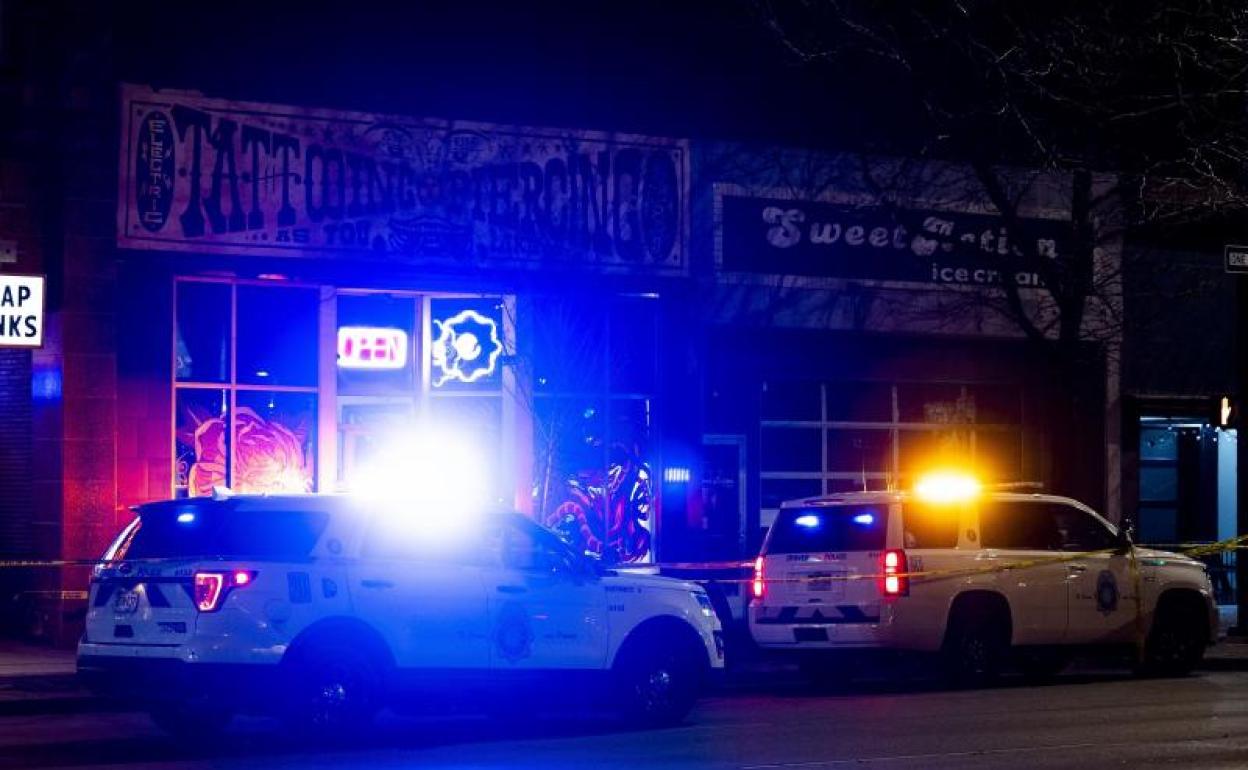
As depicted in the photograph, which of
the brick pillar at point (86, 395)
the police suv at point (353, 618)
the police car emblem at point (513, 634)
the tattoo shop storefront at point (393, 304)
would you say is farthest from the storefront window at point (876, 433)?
the police car emblem at point (513, 634)

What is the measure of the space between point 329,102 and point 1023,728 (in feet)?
40.8

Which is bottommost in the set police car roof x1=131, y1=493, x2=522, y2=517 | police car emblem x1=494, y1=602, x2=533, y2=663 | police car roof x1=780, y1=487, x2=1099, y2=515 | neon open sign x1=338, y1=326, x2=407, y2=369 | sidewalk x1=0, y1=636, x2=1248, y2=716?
sidewalk x1=0, y1=636, x2=1248, y2=716

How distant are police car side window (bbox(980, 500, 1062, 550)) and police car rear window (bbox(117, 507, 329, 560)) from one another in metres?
7.87

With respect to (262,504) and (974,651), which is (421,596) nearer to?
(262,504)

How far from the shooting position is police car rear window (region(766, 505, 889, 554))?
18781 millimetres

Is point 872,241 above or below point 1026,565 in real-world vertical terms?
above

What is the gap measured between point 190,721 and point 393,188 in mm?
10651

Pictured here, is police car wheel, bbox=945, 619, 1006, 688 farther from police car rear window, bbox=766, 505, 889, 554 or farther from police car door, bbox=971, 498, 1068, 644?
police car rear window, bbox=766, 505, 889, 554

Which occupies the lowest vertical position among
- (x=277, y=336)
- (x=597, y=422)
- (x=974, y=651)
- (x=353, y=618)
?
(x=974, y=651)

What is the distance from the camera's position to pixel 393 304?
24.3 m

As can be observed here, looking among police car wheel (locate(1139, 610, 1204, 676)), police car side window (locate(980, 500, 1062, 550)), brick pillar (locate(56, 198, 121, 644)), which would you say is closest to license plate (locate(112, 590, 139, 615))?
brick pillar (locate(56, 198, 121, 644))

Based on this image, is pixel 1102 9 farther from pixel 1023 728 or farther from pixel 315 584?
pixel 315 584

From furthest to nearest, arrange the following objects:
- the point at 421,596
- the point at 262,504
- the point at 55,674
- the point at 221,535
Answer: the point at 55,674, the point at 421,596, the point at 262,504, the point at 221,535

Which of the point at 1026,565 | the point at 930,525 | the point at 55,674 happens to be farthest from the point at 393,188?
the point at 1026,565
